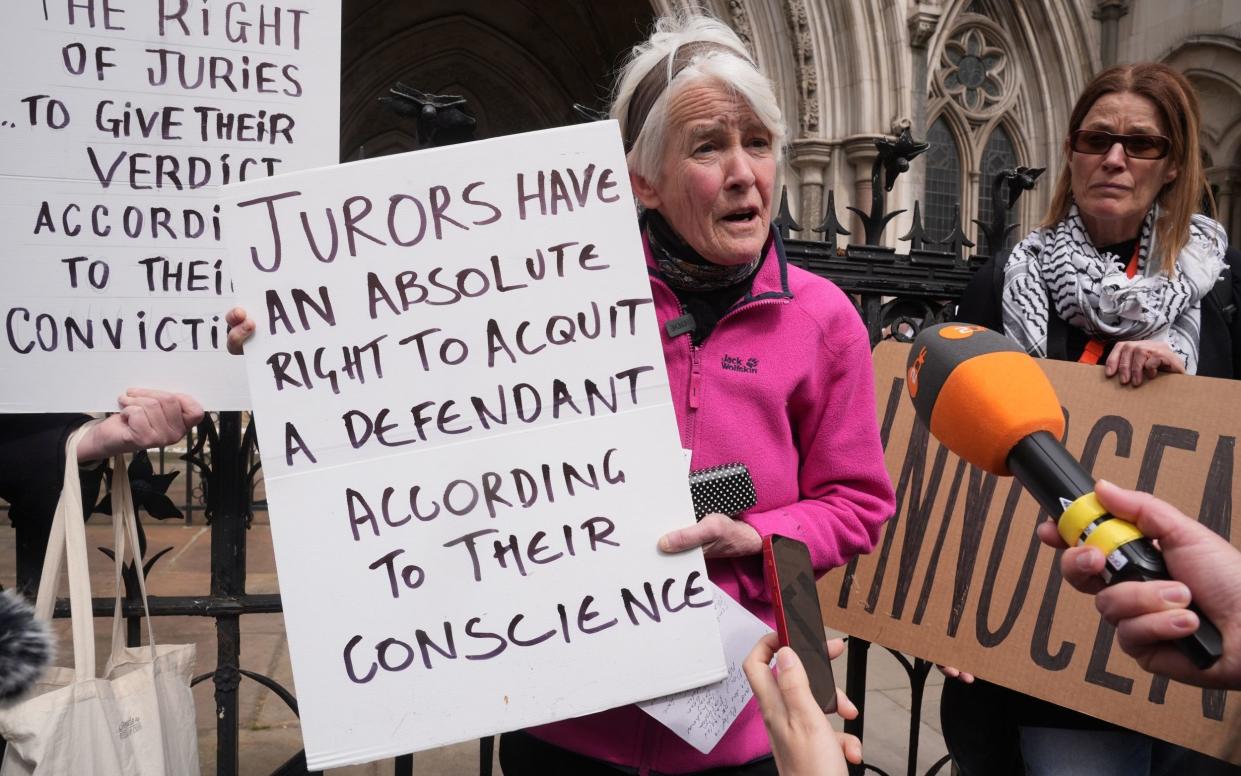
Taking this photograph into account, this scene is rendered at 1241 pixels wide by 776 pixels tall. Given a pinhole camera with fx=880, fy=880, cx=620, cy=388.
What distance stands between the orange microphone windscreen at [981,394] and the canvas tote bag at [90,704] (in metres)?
1.29

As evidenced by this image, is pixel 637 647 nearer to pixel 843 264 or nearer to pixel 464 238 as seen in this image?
pixel 464 238

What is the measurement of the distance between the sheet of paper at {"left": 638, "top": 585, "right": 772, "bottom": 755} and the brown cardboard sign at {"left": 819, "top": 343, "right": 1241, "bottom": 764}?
2.64ft

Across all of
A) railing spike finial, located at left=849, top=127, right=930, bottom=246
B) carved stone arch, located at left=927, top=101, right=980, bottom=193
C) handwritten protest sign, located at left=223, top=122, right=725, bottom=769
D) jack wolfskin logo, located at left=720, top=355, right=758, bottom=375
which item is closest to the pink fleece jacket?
jack wolfskin logo, located at left=720, top=355, right=758, bottom=375

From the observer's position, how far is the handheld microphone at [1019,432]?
917 mm

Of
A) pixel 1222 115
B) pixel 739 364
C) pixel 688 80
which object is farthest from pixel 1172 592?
pixel 1222 115

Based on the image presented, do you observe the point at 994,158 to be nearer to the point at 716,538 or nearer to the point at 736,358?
the point at 736,358

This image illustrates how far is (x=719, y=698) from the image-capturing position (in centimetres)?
137

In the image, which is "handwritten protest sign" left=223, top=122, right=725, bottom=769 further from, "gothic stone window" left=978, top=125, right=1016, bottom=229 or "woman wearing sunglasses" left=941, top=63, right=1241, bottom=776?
"gothic stone window" left=978, top=125, right=1016, bottom=229

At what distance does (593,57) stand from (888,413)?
1490 centimetres

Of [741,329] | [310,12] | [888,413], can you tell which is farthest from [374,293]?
[888,413]

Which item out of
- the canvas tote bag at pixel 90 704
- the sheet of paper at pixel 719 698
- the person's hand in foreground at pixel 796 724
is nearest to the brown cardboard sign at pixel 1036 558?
the sheet of paper at pixel 719 698

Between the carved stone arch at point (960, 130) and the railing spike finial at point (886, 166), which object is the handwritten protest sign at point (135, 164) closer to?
the railing spike finial at point (886, 166)

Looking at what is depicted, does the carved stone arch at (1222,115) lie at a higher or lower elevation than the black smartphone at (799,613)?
higher

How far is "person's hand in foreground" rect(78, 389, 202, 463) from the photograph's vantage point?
159cm
